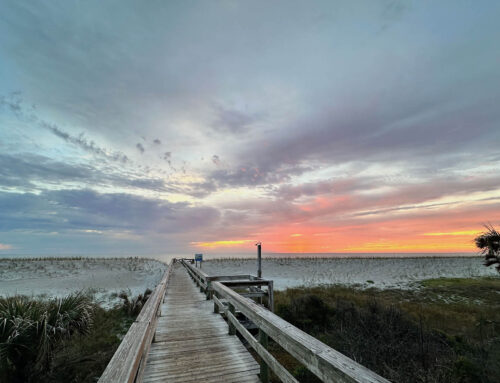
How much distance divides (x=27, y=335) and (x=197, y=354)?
9.22ft

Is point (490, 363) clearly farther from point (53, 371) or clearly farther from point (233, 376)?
point (53, 371)

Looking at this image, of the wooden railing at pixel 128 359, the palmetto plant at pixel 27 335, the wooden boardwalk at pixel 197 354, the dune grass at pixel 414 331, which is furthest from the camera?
the dune grass at pixel 414 331

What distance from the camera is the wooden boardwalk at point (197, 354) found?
3836mm

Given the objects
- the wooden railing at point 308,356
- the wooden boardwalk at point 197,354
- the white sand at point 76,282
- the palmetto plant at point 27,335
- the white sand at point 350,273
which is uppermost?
the wooden railing at point 308,356

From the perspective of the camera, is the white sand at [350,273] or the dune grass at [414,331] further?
the white sand at [350,273]

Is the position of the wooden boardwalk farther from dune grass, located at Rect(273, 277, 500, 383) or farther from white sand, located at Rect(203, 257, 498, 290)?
white sand, located at Rect(203, 257, 498, 290)

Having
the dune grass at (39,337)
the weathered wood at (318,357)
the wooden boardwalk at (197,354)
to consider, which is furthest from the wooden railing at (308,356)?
the dune grass at (39,337)

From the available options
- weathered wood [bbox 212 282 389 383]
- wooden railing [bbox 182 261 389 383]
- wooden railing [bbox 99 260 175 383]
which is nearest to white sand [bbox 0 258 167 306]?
wooden railing [bbox 99 260 175 383]

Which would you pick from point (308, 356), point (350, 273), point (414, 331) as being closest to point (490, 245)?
point (414, 331)

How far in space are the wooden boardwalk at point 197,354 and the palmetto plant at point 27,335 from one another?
1.63m

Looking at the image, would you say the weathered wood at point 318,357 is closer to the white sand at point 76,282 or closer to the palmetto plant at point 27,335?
the palmetto plant at point 27,335

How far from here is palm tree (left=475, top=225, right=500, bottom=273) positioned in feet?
26.2

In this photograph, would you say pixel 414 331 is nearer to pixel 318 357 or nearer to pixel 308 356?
pixel 308 356

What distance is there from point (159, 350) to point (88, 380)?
2478 millimetres
